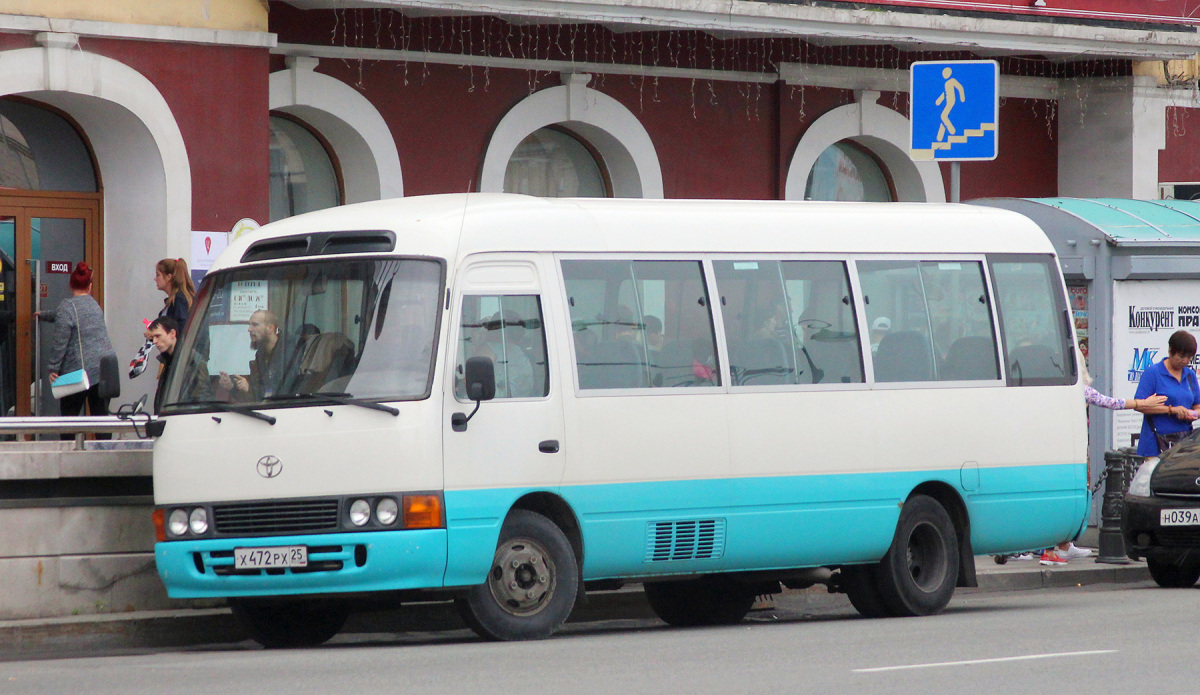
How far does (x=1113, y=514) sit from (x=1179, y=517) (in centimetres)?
205

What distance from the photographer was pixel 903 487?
11578mm

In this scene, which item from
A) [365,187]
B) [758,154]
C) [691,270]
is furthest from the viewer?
[758,154]

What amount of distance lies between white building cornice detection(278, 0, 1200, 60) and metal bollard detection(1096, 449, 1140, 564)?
16.4 feet

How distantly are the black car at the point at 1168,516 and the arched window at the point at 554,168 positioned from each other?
22.8 ft

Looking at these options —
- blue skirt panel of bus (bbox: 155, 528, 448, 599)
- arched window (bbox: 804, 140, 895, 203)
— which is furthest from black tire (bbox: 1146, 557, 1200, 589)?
arched window (bbox: 804, 140, 895, 203)

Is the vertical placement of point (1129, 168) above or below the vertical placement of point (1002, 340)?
above

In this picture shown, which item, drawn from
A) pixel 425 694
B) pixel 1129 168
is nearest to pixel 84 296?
pixel 425 694

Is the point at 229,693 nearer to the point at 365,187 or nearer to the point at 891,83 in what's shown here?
the point at 365,187

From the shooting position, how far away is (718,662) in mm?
8828

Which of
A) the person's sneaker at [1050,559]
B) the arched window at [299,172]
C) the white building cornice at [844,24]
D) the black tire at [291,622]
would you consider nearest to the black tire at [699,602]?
the black tire at [291,622]

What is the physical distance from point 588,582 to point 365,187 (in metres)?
7.55

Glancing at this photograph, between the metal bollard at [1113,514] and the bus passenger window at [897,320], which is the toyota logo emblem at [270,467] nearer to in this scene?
the bus passenger window at [897,320]

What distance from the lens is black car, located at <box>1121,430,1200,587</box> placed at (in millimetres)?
13500

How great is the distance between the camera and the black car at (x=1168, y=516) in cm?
1350
